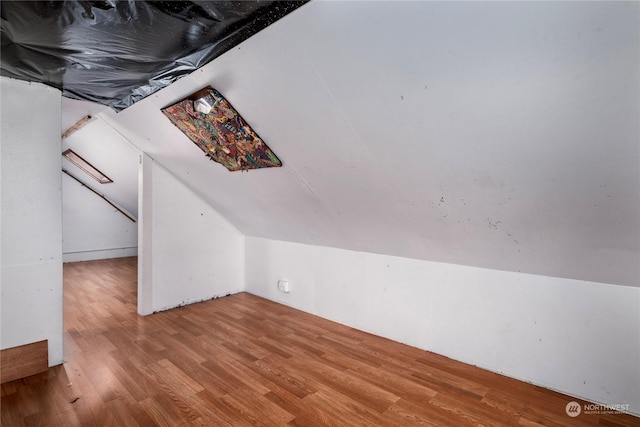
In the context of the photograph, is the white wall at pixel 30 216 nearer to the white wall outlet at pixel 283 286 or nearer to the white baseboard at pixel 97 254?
the white wall outlet at pixel 283 286

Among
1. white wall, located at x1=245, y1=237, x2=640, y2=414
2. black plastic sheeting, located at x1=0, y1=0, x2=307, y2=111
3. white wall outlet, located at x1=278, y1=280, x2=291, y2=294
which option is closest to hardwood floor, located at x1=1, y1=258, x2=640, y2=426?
white wall, located at x1=245, y1=237, x2=640, y2=414

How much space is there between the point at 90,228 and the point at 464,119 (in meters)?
7.28

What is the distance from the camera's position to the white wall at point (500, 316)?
174 centimetres

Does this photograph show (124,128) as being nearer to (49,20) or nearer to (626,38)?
(49,20)

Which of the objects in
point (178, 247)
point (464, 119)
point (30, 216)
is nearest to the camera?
point (464, 119)

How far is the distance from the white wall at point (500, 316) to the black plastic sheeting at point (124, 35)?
2021 millimetres

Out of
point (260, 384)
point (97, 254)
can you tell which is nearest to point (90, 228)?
point (97, 254)

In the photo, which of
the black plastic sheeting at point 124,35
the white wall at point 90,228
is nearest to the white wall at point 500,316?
the black plastic sheeting at point 124,35

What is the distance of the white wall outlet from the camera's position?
354cm

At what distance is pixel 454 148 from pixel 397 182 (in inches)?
17.1

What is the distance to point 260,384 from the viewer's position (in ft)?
6.66

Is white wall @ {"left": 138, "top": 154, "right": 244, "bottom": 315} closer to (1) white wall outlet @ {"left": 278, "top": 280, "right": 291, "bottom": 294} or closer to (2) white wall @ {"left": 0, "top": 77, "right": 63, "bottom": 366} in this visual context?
(1) white wall outlet @ {"left": 278, "top": 280, "right": 291, "bottom": 294}

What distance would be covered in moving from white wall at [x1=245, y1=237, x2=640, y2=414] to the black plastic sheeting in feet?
6.63

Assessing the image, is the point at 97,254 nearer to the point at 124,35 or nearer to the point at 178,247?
the point at 178,247
